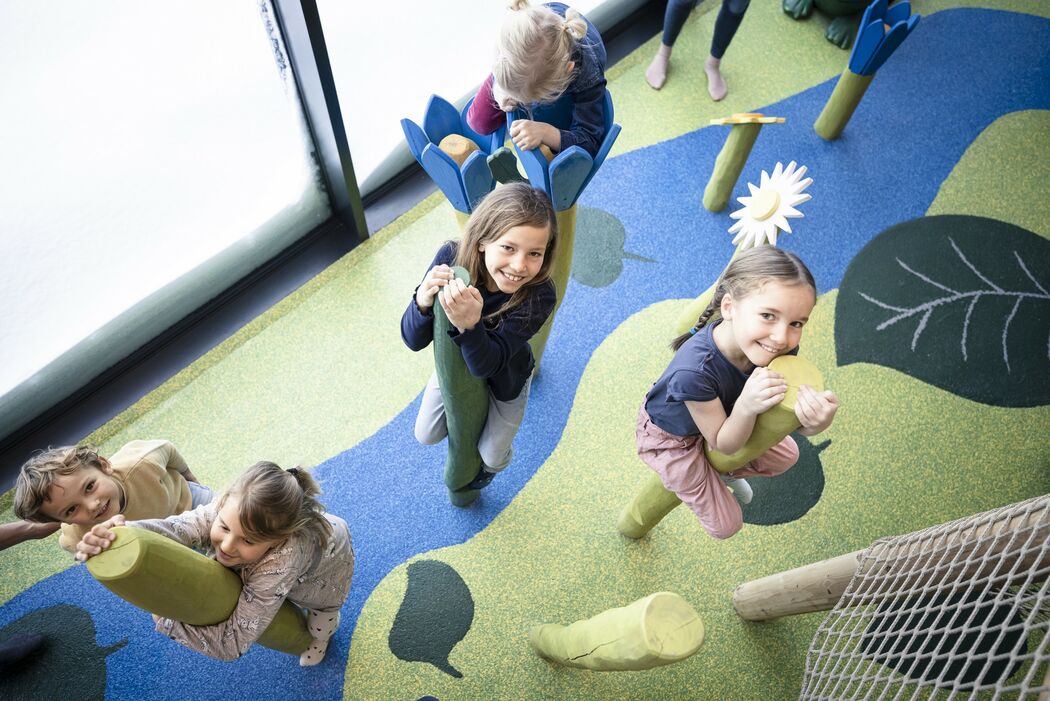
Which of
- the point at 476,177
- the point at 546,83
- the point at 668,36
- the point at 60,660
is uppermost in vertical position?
the point at 546,83

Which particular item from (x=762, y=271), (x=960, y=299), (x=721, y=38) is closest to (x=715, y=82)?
(x=721, y=38)

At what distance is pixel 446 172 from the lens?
155cm

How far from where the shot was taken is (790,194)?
1.72 metres

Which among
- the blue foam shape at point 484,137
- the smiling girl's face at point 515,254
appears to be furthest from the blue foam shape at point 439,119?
the smiling girl's face at point 515,254

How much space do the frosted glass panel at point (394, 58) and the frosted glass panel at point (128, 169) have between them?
6.6 inches

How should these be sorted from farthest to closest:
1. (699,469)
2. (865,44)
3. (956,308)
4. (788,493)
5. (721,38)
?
(721,38)
(865,44)
(956,308)
(788,493)
(699,469)

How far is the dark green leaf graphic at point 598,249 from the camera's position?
235 centimetres

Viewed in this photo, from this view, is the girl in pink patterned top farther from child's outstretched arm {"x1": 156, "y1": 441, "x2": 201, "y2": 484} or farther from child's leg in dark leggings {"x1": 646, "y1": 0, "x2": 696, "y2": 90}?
child's leg in dark leggings {"x1": 646, "y1": 0, "x2": 696, "y2": 90}

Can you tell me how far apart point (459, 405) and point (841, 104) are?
2.03 m

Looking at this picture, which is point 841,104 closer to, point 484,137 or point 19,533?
point 484,137

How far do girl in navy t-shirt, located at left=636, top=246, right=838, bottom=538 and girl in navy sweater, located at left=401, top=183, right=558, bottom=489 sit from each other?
281 millimetres

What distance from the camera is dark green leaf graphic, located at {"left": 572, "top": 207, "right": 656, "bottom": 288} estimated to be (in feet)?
7.70

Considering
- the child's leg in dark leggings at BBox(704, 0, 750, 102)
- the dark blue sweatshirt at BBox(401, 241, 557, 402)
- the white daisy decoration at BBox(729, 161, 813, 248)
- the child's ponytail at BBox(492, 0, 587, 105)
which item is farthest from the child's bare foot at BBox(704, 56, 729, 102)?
the dark blue sweatshirt at BBox(401, 241, 557, 402)

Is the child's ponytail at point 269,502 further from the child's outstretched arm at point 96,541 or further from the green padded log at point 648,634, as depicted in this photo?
the green padded log at point 648,634
